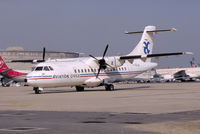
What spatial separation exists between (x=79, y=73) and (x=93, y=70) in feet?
6.74

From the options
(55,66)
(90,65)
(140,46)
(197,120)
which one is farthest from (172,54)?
(197,120)

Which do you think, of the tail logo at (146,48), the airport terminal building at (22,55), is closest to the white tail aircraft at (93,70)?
the tail logo at (146,48)

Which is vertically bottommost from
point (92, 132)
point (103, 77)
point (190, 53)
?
point (92, 132)

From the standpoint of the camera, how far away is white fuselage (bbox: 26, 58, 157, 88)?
35250mm

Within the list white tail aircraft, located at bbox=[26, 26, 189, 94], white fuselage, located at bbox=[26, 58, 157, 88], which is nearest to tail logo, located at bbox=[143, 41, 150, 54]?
white tail aircraft, located at bbox=[26, 26, 189, 94]

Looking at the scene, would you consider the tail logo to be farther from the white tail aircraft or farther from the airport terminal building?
the airport terminal building

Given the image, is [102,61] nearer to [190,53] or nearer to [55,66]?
[55,66]

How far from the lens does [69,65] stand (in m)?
38.5

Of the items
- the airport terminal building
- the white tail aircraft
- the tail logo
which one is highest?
the airport terminal building

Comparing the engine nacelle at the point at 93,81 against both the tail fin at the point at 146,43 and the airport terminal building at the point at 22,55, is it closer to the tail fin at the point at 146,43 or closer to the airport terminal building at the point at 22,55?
the tail fin at the point at 146,43

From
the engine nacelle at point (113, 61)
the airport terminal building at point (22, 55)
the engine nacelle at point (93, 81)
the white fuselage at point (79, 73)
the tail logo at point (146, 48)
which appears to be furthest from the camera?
the airport terminal building at point (22, 55)

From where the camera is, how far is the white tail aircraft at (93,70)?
1403 inches

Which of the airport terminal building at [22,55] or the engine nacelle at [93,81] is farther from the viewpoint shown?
the airport terminal building at [22,55]

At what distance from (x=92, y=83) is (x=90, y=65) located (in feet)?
6.78
